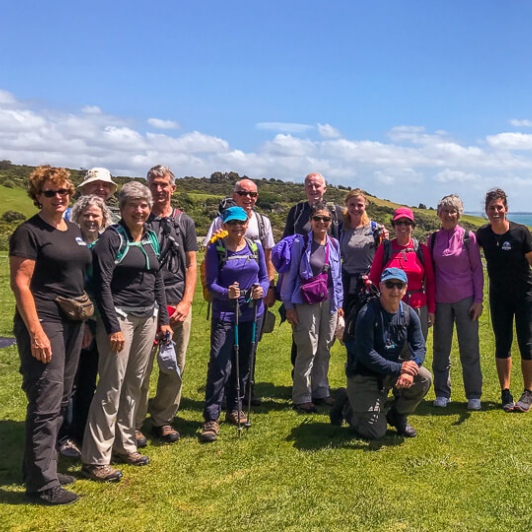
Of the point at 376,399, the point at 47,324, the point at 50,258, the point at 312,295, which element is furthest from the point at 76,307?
the point at 376,399

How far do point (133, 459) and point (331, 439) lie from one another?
6.67 feet

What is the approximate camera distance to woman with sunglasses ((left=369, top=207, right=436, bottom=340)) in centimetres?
614

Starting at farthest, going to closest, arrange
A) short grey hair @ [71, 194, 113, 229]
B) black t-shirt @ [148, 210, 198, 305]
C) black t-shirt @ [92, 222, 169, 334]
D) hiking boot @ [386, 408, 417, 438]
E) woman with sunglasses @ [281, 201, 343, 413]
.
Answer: woman with sunglasses @ [281, 201, 343, 413] → hiking boot @ [386, 408, 417, 438] → black t-shirt @ [148, 210, 198, 305] → short grey hair @ [71, 194, 113, 229] → black t-shirt @ [92, 222, 169, 334]

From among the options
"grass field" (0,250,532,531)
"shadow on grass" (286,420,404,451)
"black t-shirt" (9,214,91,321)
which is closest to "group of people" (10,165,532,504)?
"black t-shirt" (9,214,91,321)

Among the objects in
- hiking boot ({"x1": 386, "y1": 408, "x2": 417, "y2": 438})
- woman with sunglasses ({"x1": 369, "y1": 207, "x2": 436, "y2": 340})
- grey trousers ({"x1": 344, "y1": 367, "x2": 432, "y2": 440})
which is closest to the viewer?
grey trousers ({"x1": 344, "y1": 367, "x2": 432, "y2": 440})

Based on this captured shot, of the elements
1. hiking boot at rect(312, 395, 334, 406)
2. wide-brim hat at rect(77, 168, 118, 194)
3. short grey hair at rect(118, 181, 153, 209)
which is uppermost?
wide-brim hat at rect(77, 168, 118, 194)

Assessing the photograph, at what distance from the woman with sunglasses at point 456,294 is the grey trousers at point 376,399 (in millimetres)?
1169

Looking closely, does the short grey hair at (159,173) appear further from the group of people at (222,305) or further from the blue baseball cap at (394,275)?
the blue baseball cap at (394,275)

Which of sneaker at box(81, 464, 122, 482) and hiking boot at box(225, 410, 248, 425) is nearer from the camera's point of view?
sneaker at box(81, 464, 122, 482)

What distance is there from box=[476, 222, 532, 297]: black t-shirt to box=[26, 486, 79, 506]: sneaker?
5.20m

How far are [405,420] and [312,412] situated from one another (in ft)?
3.99

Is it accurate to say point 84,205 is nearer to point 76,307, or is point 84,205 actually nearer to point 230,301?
point 76,307

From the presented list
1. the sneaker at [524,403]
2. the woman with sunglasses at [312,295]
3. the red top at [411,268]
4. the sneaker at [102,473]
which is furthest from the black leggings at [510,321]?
the sneaker at [102,473]

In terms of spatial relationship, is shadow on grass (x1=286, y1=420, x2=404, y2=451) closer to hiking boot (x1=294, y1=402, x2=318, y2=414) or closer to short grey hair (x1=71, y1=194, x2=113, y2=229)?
hiking boot (x1=294, y1=402, x2=318, y2=414)
